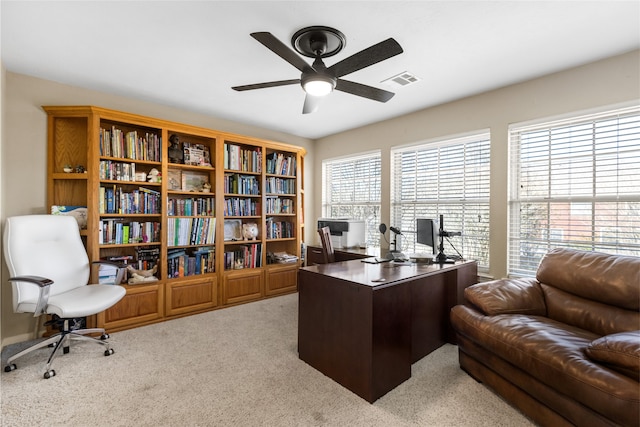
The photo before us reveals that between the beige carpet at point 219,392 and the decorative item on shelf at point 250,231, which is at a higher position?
the decorative item on shelf at point 250,231

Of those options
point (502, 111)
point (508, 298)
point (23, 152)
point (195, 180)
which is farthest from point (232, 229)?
point (502, 111)

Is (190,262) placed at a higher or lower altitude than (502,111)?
lower

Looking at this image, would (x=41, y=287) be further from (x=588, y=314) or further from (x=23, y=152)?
(x=588, y=314)

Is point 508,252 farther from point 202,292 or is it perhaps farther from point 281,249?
point 202,292

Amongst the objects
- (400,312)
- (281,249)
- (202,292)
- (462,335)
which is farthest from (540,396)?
(281,249)

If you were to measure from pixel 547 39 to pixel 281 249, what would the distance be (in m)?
4.00

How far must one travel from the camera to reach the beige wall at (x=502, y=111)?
242 centimetres

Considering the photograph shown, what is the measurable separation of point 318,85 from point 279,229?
2795 mm

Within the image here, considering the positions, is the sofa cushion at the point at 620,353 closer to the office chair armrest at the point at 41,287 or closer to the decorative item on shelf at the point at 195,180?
the office chair armrest at the point at 41,287

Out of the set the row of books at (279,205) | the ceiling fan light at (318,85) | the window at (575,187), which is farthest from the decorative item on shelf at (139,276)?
the window at (575,187)

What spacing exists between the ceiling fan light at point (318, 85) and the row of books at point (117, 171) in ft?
7.73

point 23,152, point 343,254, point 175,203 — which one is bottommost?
point 343,254

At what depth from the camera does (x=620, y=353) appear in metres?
1.34

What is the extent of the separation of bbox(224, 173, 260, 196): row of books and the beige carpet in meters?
1.97
